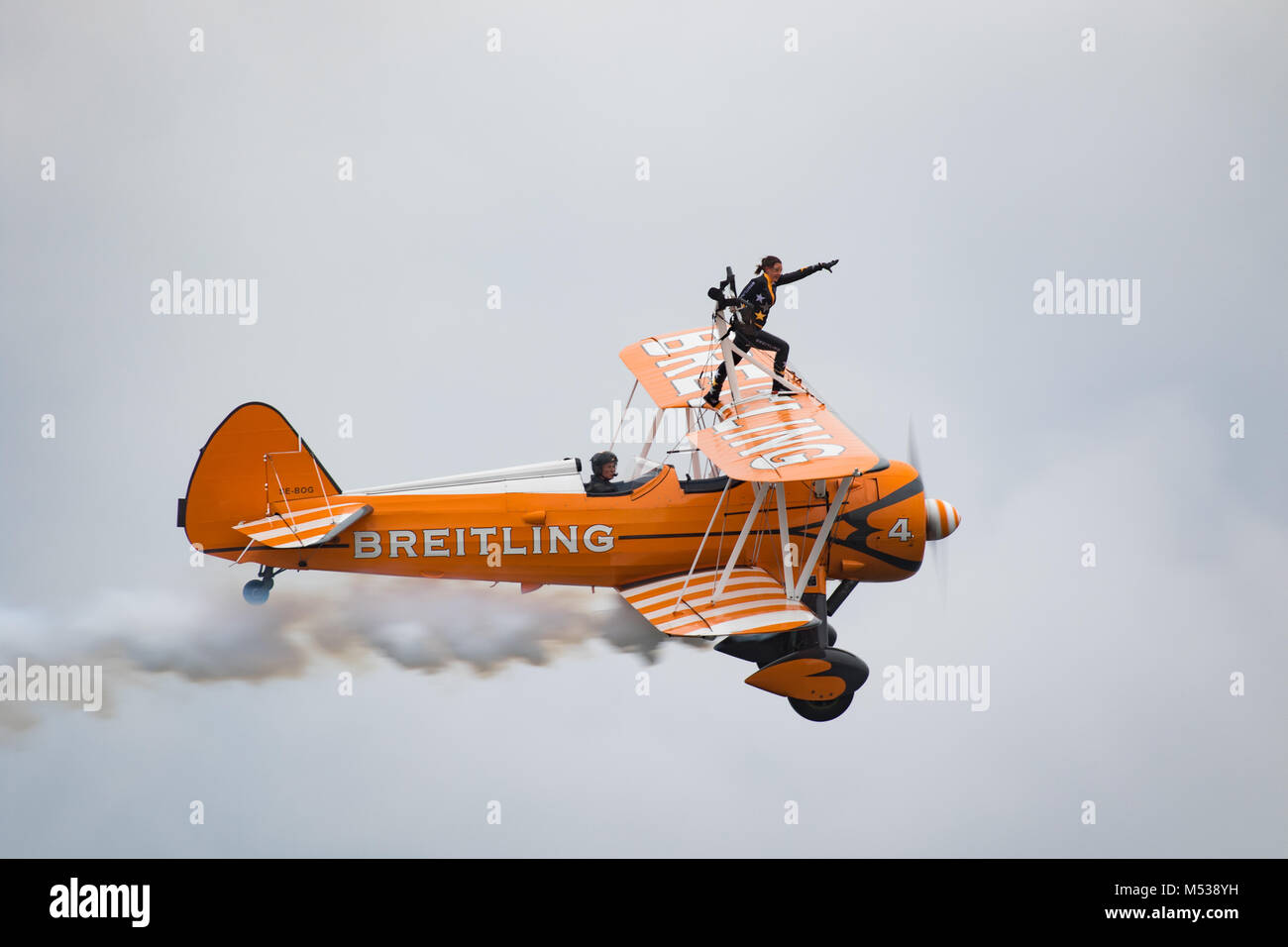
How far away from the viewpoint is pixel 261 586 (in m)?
16.3

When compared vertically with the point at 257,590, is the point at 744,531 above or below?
above

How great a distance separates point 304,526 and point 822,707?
16.3 feet

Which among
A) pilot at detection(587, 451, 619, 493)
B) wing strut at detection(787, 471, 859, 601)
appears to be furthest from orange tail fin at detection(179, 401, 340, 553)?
wing strut at detection(787, 471, 859, 601)

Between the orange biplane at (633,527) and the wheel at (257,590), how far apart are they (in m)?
0.01

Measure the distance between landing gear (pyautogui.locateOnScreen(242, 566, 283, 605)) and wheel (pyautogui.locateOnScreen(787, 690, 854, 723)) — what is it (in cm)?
493

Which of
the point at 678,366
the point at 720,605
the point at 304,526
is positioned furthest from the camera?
the point at 678,366

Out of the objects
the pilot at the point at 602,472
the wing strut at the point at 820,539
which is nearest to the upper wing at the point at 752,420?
the wing strut at the point at 820,539

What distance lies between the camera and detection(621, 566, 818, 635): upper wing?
1521 centimetres

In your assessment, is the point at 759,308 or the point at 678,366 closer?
the point at 759,308

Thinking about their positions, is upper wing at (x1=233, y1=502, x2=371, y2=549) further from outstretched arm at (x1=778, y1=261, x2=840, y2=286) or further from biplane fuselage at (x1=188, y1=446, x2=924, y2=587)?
outstretched arm at (x1=778, y1=261, x2=840, y2=286)

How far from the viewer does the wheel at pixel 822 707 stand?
15883 millimetres

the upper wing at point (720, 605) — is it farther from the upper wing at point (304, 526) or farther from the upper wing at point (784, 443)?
the upper wing at point (304, 526)

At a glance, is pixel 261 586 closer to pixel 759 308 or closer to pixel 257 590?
pixel 257 590

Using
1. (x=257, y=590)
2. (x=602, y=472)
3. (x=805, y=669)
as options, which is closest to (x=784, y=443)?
(x=602, y=472)
